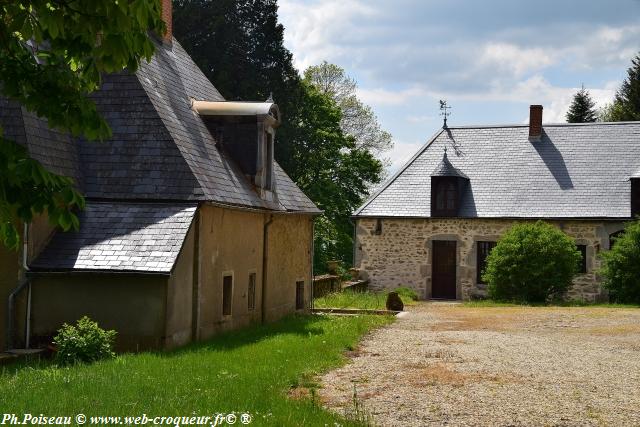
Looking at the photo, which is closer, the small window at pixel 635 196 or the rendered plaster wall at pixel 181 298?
the rendered plaster wall at pixel 181 298

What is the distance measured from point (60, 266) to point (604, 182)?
21861mm

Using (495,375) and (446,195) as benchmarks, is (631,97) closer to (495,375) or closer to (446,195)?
(446,195)

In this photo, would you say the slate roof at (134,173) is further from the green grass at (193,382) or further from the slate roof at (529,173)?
the slate roof at (529,173)

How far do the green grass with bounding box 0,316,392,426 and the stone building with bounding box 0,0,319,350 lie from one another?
3.43 feet

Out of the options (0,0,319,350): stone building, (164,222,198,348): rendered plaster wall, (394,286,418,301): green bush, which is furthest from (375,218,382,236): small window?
(164,222,198,348): rendered plaster wall

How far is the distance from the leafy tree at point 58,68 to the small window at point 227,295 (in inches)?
404

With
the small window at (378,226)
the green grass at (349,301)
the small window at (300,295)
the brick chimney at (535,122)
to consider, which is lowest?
the green grass at (349,301)

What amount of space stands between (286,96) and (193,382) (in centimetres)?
2716

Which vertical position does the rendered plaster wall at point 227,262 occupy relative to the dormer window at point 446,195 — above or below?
below

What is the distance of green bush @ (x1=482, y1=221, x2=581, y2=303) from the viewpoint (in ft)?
85.5

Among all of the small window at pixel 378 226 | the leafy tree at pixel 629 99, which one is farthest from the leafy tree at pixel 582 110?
the small window at pixel 378 226

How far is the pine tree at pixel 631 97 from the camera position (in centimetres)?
4662

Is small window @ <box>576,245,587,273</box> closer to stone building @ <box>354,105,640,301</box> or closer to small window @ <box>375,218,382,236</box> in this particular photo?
stone building @ <box>354,105,640,301</box>

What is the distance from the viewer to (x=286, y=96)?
35688 mm
